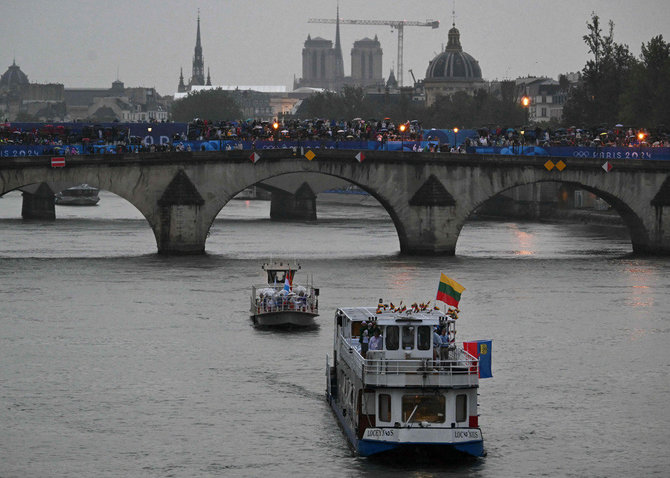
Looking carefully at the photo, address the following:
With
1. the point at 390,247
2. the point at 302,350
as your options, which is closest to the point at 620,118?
the point at 390,247

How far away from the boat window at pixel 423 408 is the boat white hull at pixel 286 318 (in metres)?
26.1

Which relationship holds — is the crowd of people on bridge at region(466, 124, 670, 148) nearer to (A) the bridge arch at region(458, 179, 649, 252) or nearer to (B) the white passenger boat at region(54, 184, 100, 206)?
(A) the bridge arch at region(458, 179, 649, 252)

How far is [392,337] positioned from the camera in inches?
1928

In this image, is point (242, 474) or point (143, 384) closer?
point (242, 474)

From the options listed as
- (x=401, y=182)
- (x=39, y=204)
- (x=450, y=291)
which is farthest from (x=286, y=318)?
(x=39, y=204)

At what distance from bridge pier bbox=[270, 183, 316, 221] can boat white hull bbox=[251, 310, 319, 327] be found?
8099cm

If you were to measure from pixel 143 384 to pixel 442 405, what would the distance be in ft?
57.1

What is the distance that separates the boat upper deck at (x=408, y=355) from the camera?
46688 mm

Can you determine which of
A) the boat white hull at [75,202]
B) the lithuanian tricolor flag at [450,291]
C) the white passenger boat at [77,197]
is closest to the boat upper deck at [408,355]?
the lithuanian tricolor flag at [450,291]

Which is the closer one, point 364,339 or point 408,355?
point 408,355

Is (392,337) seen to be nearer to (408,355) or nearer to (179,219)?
(408,355)

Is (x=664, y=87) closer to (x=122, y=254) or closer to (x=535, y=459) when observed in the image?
(x=122, y=254)

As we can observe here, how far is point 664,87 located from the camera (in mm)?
146000

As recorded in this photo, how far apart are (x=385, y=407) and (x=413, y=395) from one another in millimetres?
975
